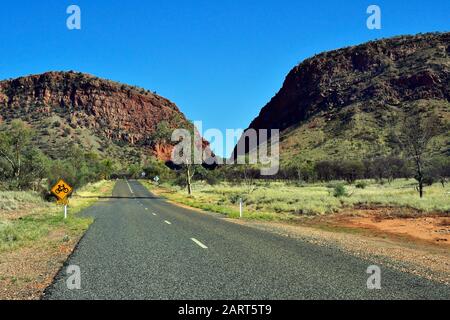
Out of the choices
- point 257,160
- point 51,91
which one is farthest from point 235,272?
point 51,91

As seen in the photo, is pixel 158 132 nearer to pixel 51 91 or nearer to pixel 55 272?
pixel 55 272

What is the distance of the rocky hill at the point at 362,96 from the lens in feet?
319

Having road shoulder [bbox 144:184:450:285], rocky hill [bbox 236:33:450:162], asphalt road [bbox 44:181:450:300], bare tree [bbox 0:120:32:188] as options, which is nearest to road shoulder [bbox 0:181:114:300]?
asphalt road [bbox 44:181:450:300]

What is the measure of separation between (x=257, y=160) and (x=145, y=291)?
12033cm

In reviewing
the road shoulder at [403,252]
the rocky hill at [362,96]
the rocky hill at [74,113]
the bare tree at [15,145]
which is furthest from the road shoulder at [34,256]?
the rocky hill at [74,113]

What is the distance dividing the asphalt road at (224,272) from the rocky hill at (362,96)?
69.1 meters

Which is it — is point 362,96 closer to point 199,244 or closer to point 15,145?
point 15,145

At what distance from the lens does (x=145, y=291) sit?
731 cm

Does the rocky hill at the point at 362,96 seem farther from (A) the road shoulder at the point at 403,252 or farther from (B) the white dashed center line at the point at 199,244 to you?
(B) the white dashed center line at the point at 199,244

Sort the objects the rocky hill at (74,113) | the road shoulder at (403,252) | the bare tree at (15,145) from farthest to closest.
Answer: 1. the rocky hill at (74,113)
2. the bare tree at (15,145)
3. the road shoulder at (403,252)

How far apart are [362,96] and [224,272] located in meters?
117

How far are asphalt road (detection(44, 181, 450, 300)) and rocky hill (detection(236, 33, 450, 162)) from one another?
227 feet

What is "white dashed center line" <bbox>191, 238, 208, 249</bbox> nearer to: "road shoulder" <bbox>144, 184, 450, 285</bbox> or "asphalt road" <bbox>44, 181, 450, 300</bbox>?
"asphalt road" <bbox>44, 181, 450, 300</bbox>

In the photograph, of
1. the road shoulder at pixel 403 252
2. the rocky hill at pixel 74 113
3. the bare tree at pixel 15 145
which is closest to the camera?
the road shoulder at pixel 403 252
